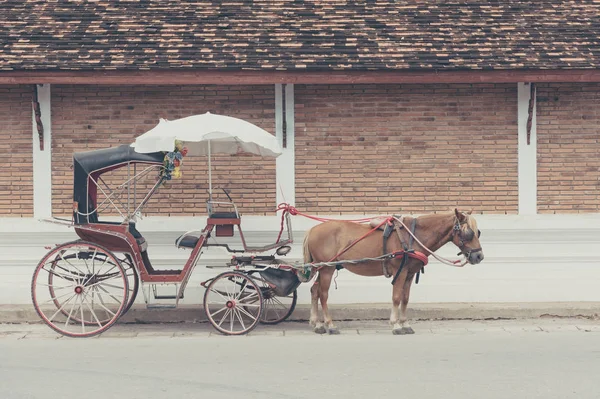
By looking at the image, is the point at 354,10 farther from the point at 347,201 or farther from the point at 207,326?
the point at 207,326

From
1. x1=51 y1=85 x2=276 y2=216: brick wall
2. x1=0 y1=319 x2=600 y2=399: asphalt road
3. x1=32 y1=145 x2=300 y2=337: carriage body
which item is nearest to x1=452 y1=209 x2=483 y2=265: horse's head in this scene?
x1=0 y1=319 x2=600 y2=399: asphalt road

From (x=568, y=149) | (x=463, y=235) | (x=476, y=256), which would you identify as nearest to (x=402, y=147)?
(x=568, y=149)

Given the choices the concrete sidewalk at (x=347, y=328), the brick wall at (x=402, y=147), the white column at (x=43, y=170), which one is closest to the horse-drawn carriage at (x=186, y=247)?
the concrete sidewalk at (x=347, y=328)

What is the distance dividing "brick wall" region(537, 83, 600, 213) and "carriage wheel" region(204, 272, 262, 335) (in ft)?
14.7

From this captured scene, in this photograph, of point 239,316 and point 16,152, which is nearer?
point 239,316

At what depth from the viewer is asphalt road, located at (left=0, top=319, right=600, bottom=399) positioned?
756cm

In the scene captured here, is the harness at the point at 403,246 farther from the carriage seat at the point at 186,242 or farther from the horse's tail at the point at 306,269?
the carriage seat at the point at 186,242

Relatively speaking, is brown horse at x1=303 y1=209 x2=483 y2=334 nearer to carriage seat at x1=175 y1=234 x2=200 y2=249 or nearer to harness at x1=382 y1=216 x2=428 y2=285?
harness at x1=382 y1=216 x2=428 y2=285

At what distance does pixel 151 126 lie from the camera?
41.8 feet

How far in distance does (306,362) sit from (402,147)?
15.9ft

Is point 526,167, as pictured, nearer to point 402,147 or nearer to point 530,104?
point 530,104

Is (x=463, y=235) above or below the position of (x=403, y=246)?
above

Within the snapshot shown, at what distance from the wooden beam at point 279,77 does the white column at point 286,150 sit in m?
0.64

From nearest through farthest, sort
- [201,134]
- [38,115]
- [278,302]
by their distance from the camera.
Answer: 1. [201,134]
2. [278,302]
3. [38,115]
